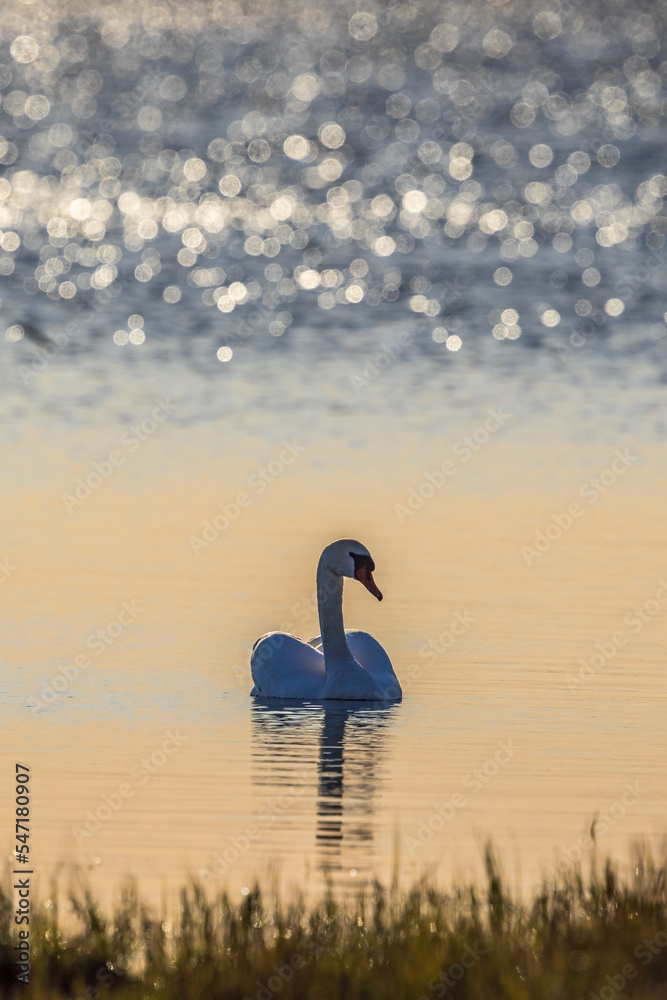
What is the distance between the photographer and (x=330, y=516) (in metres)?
19.9

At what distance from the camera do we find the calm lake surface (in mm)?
11320

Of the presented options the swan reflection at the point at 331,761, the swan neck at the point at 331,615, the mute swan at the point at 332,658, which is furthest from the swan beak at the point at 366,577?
the swan reflection at the point at 331,761

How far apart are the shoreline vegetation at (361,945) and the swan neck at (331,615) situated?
18.8ft

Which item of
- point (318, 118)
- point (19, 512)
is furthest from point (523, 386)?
point (318, 118)

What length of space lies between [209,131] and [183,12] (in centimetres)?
8287

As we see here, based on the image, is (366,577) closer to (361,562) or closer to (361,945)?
(361,562)

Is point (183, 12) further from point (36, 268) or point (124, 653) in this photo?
point (124, 653)

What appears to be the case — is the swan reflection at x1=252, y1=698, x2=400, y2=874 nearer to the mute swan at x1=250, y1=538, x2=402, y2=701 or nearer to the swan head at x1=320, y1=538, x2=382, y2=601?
the mute swan at x1=250, y1=538, x2=402, y2=701

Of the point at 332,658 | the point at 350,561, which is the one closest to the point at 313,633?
the point at 350,561

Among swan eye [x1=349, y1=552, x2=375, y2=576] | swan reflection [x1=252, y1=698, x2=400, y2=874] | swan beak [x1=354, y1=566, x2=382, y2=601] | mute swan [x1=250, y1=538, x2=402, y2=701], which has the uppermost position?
swan eye [x1=349, y1=552, x2=375, y2=576]

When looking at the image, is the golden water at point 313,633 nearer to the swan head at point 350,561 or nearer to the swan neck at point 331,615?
the swan neck at point 331,615

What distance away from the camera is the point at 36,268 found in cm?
4019

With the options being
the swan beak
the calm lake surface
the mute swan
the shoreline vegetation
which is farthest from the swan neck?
the shoreline vegetation

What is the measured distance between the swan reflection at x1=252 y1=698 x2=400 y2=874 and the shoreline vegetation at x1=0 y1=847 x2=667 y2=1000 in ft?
3.35
